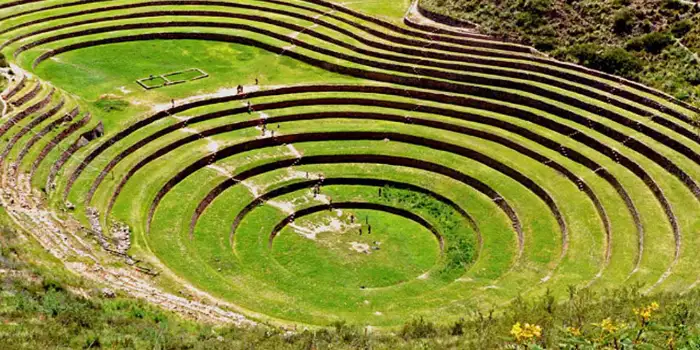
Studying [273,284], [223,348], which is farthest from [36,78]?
[223,348]

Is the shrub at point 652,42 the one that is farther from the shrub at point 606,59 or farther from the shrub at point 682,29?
the shrub at point 606,59

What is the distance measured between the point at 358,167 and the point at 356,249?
806 centimetres

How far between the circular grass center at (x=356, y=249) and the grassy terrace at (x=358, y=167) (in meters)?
0.12

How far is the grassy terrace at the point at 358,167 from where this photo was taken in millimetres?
36000

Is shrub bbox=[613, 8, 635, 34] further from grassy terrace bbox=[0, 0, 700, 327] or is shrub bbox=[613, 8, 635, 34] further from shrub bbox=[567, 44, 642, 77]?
grassy terrace bbox=[0, 0, 700, 327]

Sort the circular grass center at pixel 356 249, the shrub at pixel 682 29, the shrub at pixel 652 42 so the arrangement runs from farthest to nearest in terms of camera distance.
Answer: the shrub at pixel 682 29 < the shrub at pixel 652 42 < the circular grass center at pixel 356 249

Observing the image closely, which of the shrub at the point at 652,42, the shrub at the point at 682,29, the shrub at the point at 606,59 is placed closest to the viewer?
the shrub at the point at 606,59

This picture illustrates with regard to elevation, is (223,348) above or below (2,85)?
below

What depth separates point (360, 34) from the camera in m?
60.5

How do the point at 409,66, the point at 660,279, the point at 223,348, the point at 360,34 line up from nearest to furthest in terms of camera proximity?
the point at 223,348 → the point at 660,279 → the point at 409,66 → the point at 360,34

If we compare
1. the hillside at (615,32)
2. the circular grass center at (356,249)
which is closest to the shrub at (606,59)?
the hillside at (615,32)

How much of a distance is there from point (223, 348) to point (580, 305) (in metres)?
11.9

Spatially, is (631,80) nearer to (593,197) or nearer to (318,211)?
(593,197)

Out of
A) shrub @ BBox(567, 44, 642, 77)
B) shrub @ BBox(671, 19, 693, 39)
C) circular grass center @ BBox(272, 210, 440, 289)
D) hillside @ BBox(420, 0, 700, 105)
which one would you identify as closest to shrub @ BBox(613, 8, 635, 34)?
hillside @ BBox(420, 0, 700, 105)
